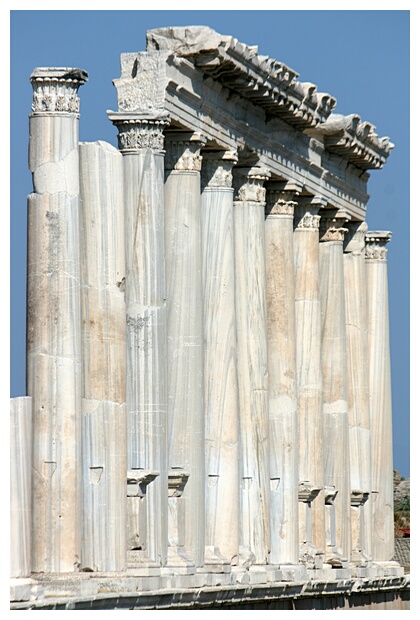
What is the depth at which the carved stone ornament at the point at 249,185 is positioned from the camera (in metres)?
57.5

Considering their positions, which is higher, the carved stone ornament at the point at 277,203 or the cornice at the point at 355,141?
the cornice at the point at 355,141

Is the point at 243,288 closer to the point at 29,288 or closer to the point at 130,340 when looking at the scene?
the point at 130,340

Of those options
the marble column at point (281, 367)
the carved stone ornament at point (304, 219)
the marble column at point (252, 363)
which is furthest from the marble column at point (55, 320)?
the carved stone ornament at point (304, 219)

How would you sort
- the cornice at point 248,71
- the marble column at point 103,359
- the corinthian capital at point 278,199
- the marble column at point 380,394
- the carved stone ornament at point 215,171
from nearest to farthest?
1. the marble column at point 103,359
2. the cornice at point 248,71
3. the carved stone ornament at point 215,171
4. the corinthian capital at point 278,199
5. the marble column at point 380,394

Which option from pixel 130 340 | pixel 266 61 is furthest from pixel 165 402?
pixel 266 61

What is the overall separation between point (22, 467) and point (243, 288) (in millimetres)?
14304

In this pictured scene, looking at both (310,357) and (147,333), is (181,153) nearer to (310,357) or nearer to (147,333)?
(147,333)

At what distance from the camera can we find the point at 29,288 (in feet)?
149

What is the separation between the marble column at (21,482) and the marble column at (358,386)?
24.3m

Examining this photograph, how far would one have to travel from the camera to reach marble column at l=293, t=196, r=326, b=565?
62312 mm

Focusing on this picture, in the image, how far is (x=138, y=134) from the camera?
49.6 m

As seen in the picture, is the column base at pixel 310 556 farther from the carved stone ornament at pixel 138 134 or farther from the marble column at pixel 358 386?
the carved stone ornament at pixel 138 134

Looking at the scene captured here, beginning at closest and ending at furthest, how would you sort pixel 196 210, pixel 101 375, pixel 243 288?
1. pixel 101 375
2. pixel 196 210
3. pixel 243 288

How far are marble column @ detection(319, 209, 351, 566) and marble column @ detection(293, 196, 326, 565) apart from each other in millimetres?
1427
